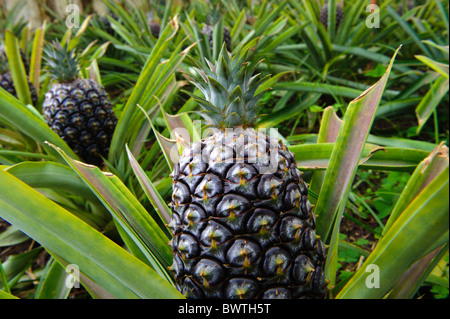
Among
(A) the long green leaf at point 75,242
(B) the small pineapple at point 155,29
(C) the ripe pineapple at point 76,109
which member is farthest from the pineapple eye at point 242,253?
(B) the small pineapple at point 155,29

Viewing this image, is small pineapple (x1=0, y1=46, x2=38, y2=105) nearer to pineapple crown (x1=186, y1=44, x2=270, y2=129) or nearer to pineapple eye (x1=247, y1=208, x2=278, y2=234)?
pineapple crown (x1=186, y1=44, x2=270, y2=129)

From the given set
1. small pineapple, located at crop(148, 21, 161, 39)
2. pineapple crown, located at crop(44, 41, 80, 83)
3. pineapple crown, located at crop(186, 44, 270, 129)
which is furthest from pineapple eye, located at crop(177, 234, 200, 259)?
small pineapple, located at crop(148, 21, 161, 39)

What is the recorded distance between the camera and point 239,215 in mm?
624

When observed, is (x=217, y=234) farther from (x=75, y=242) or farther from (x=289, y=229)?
(x=75, y=242)

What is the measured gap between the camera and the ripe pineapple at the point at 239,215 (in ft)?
2.06

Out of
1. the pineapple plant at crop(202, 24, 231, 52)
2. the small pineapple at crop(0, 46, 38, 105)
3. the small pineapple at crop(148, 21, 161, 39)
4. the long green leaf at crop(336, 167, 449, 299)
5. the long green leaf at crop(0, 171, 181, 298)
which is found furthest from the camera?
the small pineapple at crop(148, 21, 161, 39)

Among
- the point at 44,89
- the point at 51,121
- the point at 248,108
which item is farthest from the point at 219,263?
the point at 44,89

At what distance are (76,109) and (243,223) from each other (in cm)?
112

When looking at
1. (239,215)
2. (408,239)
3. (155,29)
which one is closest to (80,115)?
(239,215)

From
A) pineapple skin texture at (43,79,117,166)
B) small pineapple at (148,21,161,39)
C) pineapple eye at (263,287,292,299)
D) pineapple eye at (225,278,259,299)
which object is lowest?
pineapple eye at (263,287,292,299)

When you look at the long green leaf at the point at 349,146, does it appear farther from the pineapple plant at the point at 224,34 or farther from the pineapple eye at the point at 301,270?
the pineapple plant at the point at 224,34

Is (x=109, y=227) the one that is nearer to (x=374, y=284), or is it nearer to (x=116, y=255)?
(x=116, y=255)

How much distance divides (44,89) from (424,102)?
2042 millimetres

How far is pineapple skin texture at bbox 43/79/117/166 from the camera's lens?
4.75 ft
